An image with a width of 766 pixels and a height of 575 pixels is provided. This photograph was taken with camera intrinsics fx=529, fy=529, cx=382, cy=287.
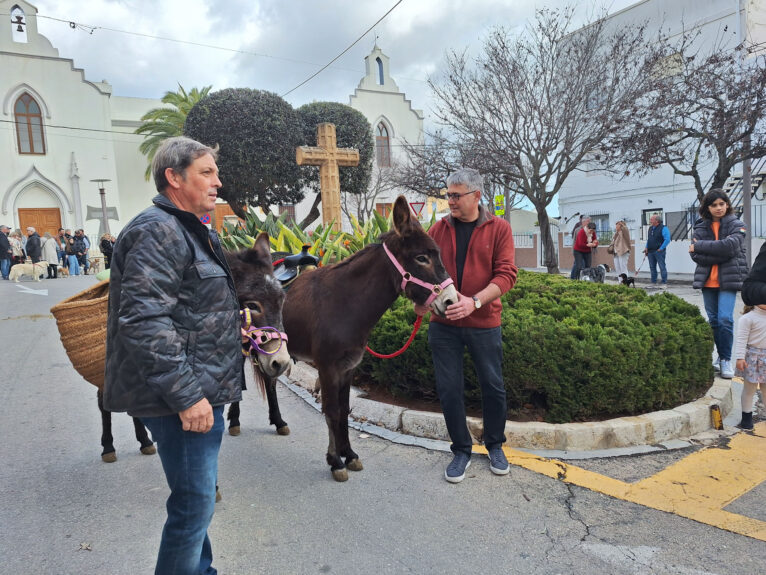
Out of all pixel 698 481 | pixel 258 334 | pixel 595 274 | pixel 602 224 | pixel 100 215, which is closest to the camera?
pixel 258 334

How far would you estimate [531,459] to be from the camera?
12.9 ft

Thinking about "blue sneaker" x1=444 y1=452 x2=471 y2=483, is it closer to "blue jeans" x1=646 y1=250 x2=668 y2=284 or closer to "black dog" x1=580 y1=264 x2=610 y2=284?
"black dog" x1=580 y1=264 x2=610 y2=284

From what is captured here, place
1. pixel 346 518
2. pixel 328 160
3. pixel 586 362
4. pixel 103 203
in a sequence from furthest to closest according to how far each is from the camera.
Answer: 1. pixel 103 203
2. pixel 328 160
3. pixel 586 362
4. pixel 346 518

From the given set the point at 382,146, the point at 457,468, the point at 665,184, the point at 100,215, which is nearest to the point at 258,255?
the point at 457,468

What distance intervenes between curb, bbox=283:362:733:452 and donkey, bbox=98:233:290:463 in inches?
82.9

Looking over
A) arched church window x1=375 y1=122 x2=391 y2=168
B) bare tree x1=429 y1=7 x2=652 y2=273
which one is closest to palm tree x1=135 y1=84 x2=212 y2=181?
arched church window x1=375 y1=122 x2=391 y2=168

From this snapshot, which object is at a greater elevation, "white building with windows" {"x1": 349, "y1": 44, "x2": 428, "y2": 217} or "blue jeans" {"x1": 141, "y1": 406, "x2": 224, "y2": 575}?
"white building with windows" {"x1": 349, "y1": 44, "x2": 428, "y2": 217}

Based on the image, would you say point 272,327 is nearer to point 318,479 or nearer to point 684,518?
point 318,479

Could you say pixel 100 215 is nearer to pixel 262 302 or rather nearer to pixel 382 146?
pixel 382 146

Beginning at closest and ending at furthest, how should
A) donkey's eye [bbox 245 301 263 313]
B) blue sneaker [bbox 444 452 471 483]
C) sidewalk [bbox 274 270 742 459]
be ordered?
1. donkey's eye [bbox 245 301 263 313]
2. blue sneaker [bbox 444 452 471 483]
3. sidewalk [bbox 274 270 742 459]

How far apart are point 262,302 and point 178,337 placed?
0.73 metres

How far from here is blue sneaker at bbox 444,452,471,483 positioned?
3.61 meters

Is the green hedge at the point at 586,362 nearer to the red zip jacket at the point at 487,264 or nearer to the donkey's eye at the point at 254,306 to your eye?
the red zip jacket at the point at 487,264

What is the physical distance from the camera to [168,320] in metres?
1.91
